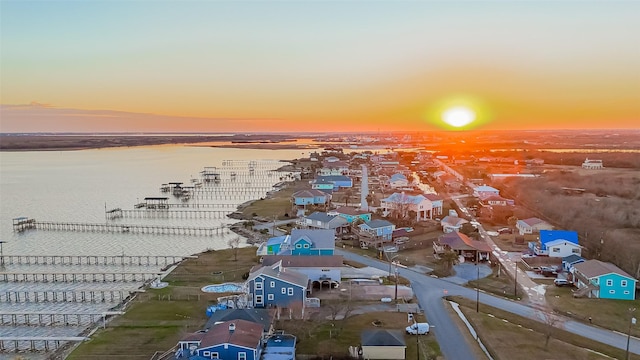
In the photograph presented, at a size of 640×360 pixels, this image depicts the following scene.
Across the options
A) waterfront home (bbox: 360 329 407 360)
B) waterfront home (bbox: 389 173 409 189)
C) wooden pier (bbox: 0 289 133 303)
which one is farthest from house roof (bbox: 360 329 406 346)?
waterfront home (bbox: 389 173 409 189)

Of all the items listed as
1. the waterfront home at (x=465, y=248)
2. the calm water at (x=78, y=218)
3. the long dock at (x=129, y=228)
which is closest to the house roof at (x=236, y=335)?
the calm water at (x=78, y=218)

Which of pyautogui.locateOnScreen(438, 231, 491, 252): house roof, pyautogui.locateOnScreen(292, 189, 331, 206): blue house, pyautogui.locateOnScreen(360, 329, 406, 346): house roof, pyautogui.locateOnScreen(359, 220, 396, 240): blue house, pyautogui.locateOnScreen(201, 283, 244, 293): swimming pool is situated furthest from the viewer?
pyautogui.locateOnScreen(292, 189, 331, 206): blue house

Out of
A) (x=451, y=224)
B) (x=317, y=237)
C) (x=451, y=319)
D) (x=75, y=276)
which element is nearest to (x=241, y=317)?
(x=451, y=319)

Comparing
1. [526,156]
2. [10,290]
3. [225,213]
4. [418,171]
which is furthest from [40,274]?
[526,156]

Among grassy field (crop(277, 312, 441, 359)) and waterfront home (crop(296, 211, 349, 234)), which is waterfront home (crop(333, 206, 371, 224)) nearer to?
waterfront home (crop(296, 211, 349, 234))

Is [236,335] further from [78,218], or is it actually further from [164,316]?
[78,218]

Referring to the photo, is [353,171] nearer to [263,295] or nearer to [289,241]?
[289,241]
